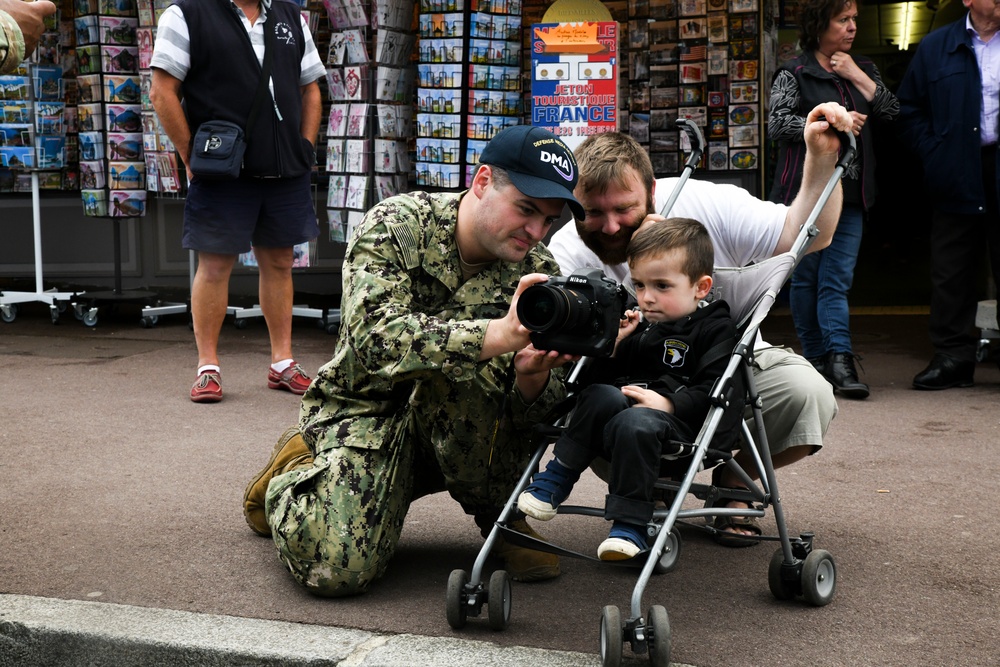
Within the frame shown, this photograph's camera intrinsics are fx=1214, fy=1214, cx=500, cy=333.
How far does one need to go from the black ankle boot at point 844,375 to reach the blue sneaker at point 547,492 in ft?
11.0

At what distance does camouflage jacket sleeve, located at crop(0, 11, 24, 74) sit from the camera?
314 cm

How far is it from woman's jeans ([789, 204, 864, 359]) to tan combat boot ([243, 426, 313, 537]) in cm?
336

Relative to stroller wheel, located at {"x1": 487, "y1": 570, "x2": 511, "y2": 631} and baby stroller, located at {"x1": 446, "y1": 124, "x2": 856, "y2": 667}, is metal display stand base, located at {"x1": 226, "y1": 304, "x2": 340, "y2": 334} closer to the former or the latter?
baby stroller, located at {"x1": 446, "y1": 124, "x2": 856, "y2": 667}

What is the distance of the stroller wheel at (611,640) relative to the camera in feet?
9.14

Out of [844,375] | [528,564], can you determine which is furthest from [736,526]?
[844,375]

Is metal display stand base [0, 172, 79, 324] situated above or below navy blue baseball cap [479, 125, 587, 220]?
below

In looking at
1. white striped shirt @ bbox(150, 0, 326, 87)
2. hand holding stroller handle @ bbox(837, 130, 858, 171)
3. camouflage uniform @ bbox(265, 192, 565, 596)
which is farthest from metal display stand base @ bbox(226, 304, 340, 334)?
hand holding stroller handle @ bbox(837, 130, 858, 171)

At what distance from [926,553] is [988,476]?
3.50ft

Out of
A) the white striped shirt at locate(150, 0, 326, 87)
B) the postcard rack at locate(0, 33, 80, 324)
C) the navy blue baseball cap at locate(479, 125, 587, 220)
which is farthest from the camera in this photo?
the postcard rack at locate(0, 33, 80, 324)

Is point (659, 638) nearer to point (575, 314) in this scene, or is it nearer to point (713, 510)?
point (713, 510)

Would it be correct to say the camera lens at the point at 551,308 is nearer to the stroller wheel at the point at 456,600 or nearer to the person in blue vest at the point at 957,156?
the stroller wheel at the point at 456,600

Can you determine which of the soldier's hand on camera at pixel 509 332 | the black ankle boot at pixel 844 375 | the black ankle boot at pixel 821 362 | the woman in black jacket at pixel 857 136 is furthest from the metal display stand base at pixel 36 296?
the soldier's hand on camera at pixel 509 332

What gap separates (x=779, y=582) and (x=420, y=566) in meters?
1.08

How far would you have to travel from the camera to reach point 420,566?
146 inches
